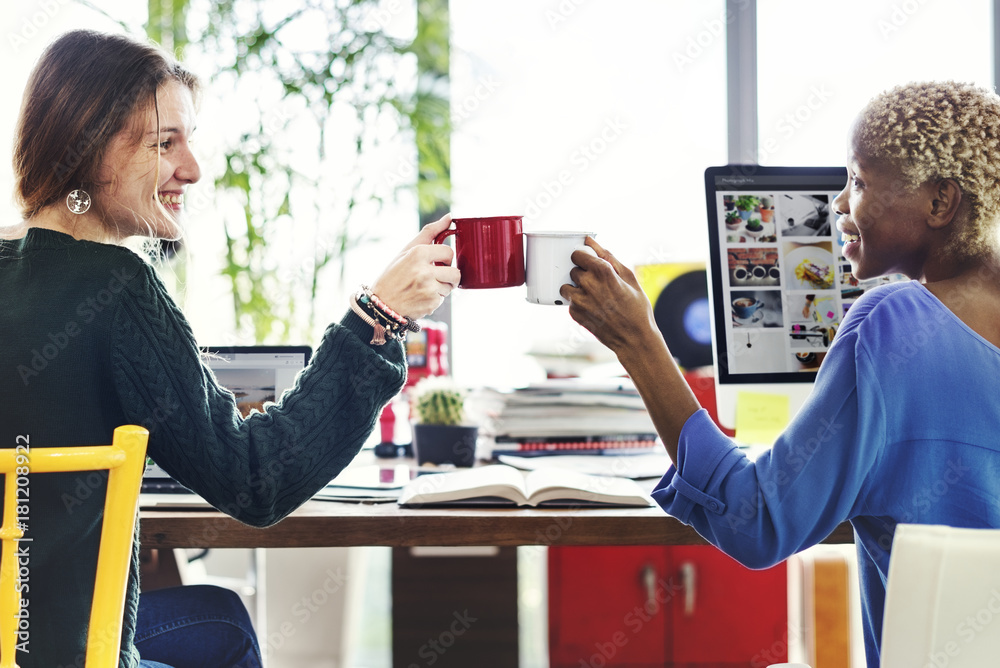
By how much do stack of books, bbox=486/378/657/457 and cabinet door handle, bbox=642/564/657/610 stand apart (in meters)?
0.43

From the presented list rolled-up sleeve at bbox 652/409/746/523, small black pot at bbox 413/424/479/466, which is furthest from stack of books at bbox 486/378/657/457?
rolled-up sleeve at bbox 652/409/746/523

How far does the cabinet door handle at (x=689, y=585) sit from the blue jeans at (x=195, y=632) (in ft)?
3.53

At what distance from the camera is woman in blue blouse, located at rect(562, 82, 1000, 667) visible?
2.63ft

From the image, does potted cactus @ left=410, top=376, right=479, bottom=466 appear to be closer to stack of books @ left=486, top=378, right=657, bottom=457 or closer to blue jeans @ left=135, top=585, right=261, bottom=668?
stack of books @ left=486, top=378, right=657, bottom=457

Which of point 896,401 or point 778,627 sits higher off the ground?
point 896,401

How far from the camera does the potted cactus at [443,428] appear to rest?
4.90 ft

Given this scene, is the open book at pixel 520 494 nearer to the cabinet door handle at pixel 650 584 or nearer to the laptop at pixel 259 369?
the laptop at pixel 259 369

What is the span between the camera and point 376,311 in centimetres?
97

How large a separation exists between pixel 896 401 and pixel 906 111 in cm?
31

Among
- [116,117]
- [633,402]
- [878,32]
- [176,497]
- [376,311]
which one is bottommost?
[176,497]

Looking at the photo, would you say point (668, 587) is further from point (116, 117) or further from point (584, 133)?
point (584, 133)

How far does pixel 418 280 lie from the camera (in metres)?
1.01

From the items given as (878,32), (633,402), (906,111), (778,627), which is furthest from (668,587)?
(878,32)

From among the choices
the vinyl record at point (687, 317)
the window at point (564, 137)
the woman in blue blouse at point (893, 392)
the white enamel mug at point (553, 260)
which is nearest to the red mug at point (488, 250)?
the white enamel mug at point (553, 260)
